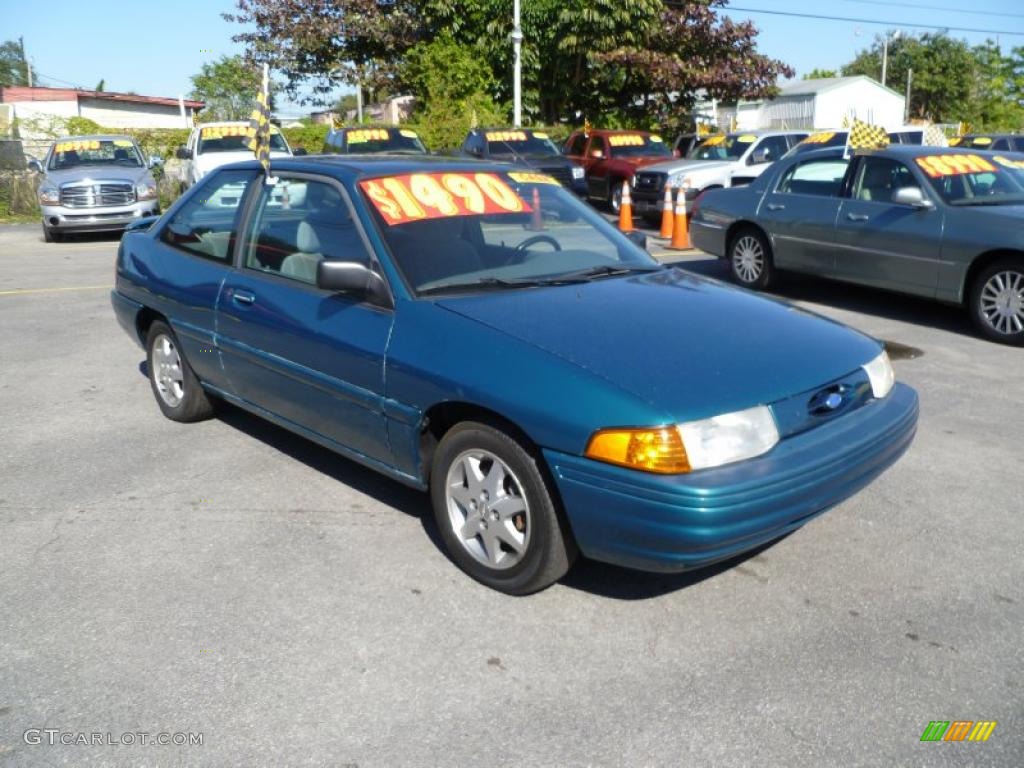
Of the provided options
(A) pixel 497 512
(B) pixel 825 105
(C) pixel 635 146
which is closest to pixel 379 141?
(C) pixel 635 146

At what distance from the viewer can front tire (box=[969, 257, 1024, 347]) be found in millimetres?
7414

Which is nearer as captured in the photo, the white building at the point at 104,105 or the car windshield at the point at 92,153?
the car windshield at the point at 92,153

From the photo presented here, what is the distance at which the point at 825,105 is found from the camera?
178 feet

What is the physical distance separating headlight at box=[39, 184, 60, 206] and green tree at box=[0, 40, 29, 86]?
76877 millimetres

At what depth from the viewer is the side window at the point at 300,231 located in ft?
13.8

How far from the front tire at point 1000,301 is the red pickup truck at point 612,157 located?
11112 millimetres

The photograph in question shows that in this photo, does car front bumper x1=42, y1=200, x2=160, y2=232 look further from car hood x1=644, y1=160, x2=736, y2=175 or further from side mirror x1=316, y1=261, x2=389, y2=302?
side mirror x1=316, y1=261, x2=389, y2=302

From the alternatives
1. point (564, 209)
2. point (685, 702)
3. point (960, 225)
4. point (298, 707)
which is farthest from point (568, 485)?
point (960, 225)

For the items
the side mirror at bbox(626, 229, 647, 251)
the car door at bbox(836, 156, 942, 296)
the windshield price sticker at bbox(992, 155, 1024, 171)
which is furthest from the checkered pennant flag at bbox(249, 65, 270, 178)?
the windshield price sticker at bbox(992, 155, 1024, 171)

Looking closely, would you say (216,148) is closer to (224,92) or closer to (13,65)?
(224,92)

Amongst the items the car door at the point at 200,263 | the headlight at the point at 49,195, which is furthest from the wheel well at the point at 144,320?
the headlight at the point at 49,195

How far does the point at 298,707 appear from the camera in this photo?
294cm

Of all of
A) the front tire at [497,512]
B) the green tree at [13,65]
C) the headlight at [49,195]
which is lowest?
the front tire at [497,512]

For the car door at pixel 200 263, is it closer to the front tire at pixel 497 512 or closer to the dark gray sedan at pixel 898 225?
the front tire at pixel 497 512
